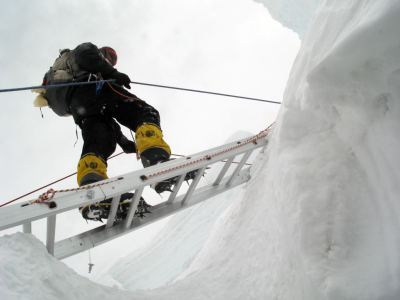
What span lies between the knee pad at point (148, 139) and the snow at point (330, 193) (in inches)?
29.6

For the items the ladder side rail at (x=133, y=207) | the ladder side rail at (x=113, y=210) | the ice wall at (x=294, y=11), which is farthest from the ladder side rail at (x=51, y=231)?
the ice wall at (x=294, y=11)

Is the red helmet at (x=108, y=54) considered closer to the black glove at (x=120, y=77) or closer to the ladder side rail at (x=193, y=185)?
the black glove at (x=120, y=77)

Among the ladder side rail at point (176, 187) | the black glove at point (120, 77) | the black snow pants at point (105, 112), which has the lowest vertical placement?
the ladder side rail at point (176, 187)

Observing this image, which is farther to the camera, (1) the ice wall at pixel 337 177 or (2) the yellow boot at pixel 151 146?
(2) the yellow boot at pixel 151 146

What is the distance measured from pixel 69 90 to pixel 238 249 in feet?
5.62

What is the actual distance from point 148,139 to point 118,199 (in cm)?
45

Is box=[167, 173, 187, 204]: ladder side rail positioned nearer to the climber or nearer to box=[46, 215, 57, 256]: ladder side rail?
the climber

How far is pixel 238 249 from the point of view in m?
1.98

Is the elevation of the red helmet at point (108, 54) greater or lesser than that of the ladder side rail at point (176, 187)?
greater

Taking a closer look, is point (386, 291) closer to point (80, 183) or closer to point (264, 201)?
point (264, 201)

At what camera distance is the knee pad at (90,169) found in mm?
1775

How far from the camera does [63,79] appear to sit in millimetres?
2246

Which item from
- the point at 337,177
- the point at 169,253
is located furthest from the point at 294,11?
the point at 337,177

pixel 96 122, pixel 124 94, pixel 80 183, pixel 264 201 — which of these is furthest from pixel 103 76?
pixel 264 201
